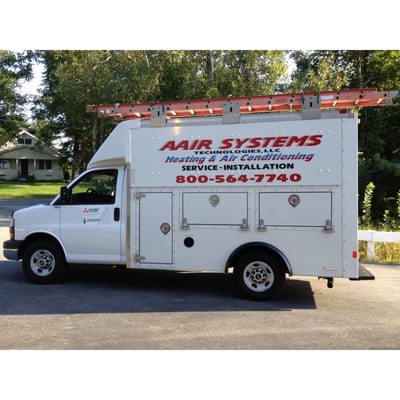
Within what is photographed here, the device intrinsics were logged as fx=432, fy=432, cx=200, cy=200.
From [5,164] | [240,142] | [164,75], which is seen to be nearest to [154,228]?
[240,142]

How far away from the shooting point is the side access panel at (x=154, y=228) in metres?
6.98

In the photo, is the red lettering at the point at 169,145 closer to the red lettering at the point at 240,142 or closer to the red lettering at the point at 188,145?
the red lettering at the point at 188,145

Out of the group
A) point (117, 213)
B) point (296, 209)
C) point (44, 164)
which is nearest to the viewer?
point (296, 209)

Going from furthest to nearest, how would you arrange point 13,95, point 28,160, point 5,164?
point 28,160 → point 5,164 → point 13,95

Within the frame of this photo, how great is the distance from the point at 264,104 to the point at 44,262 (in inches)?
184

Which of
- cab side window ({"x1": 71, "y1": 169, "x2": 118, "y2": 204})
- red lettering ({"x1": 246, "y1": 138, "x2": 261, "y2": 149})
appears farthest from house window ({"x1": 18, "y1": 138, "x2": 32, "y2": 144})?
red lettering ({"x1": 246, "y1": 138, "x2": 261, "y2": 149})

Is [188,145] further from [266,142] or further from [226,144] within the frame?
[266,142]

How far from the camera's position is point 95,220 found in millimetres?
7379

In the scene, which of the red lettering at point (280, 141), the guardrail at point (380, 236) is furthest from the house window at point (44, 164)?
the red lettering at point (280, 141)

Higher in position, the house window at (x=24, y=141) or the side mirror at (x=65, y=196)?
the house window at (x=24, y=141)

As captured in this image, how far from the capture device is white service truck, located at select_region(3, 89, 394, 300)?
20.8 feet

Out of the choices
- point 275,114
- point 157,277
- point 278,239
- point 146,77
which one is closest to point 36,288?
point 157,277

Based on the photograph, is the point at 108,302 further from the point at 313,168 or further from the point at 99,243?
the point at 313,168

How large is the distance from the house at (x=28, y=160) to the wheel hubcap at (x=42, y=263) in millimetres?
44416
